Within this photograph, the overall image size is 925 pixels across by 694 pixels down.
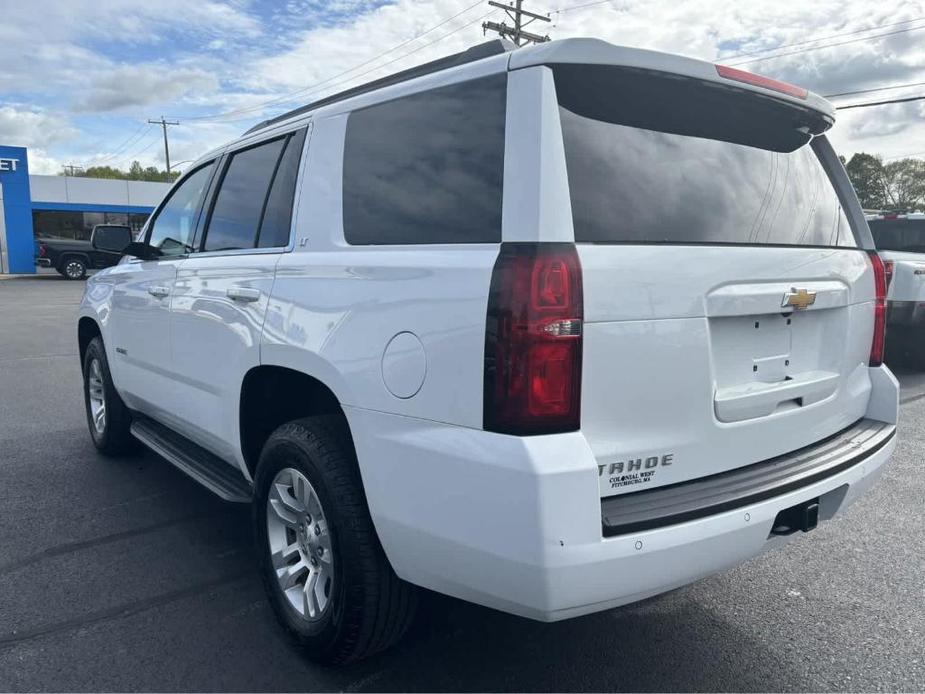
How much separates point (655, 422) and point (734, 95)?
3.81 ft

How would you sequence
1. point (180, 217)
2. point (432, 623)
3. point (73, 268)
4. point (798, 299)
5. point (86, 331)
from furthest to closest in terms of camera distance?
point (73, 268) < point (86, 331) < point (180, 217) < point (432, 623) < point (798, 299)

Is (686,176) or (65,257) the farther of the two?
(65,257)

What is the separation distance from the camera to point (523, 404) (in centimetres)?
202

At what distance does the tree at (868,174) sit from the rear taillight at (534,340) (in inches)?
2720

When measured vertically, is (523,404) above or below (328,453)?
above

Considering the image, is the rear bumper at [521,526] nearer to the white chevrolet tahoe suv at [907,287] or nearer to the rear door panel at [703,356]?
the rear door panel at [703,356]

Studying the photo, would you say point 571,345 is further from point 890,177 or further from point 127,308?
point 890,177

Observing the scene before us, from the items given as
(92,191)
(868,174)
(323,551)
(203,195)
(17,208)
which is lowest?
(323,551)

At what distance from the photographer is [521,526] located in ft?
6.48

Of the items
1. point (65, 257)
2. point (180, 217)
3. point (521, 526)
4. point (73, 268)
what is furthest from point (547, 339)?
point (73, 268)

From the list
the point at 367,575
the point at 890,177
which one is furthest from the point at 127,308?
the point at 890,177

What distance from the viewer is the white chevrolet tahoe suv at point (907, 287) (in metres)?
7.90

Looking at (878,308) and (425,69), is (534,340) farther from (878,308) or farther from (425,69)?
(878,308)

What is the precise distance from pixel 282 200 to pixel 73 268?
27.6 metres
